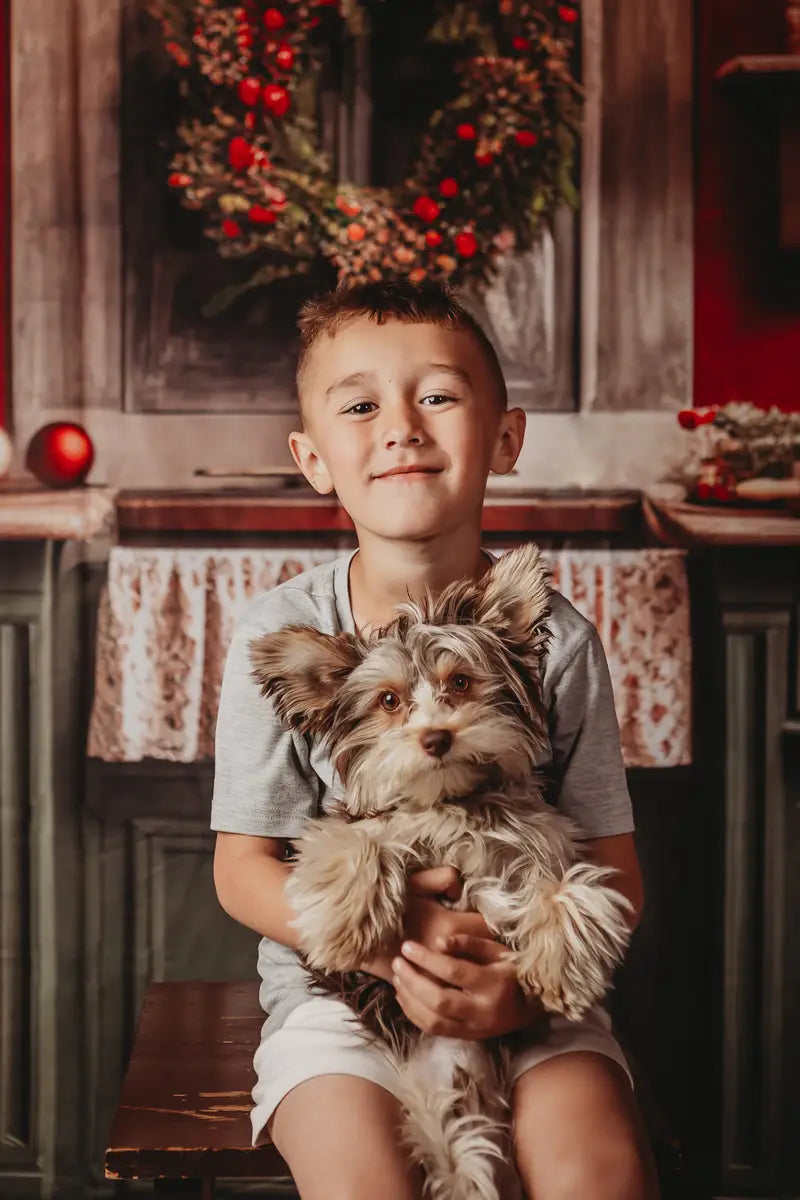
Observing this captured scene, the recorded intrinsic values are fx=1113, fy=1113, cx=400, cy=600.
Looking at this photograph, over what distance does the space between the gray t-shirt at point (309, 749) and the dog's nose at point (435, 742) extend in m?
0.35

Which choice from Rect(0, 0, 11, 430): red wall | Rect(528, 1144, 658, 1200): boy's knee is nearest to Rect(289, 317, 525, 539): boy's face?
Rect(528, 1144, 658, 1200): boy's knee

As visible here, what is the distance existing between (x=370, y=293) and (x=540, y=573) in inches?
18.4

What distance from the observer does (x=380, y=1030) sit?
46.7 inches

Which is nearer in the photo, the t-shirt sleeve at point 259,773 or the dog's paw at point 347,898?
the dog's paw at point 347,898

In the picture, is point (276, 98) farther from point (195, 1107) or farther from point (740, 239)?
point (195, 1107)

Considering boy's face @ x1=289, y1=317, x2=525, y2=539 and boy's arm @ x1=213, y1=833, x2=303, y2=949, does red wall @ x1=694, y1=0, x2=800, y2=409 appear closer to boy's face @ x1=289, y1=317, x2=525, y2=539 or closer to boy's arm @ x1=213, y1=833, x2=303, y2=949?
boy's face @ x1=289, y1=317, x2=525, y2=539

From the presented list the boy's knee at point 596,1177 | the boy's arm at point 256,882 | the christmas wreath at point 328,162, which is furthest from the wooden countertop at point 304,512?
the boy's knee at point 596,1177

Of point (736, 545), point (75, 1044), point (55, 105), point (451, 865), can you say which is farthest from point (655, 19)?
point (75, 1044)

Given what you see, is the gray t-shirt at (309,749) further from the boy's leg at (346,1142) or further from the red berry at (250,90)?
the red berry at (250,90)

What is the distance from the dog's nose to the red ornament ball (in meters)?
1.22

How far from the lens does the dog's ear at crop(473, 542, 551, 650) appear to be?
3.69 ft

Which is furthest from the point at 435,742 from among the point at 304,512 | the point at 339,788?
the point at 304,512

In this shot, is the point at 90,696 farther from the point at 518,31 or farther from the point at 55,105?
the point at 518,31

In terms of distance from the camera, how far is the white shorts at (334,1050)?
3.87 ft
